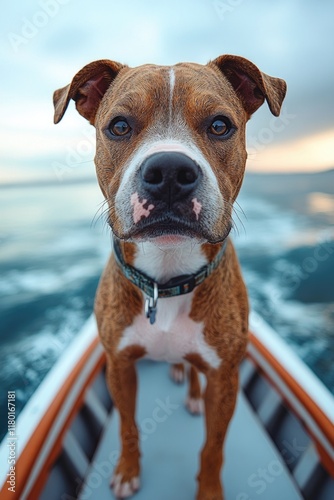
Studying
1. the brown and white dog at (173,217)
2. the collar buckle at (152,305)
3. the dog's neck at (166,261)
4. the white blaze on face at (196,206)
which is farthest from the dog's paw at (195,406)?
the white blaze on face at (196,206)

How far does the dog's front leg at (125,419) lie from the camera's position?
1.96 meters

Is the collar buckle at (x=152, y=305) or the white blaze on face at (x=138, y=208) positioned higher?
the white blaze on face at (x=138, y=208)

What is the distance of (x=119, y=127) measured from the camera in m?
1.53

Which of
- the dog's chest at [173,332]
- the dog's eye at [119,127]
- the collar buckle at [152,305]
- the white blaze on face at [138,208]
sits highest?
the dog's eye at [119,127]

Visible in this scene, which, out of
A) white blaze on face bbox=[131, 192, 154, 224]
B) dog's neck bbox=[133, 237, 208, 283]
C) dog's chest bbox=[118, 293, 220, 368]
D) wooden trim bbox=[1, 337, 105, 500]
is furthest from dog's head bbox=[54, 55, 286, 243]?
wooden trim bbox=[1, 337, 105, 500]

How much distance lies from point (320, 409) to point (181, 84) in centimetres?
200

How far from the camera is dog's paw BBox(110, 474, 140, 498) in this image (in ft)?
6.89

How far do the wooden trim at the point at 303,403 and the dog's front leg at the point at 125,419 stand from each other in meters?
1.09

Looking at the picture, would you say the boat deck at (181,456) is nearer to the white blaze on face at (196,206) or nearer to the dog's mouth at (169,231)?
the dog's mouth at (169,231)

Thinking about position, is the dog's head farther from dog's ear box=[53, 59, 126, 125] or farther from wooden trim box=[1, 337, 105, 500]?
wooden trim box=[1, 337, 105, 500]

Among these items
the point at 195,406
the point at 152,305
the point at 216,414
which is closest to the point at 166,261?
the point at 152,305

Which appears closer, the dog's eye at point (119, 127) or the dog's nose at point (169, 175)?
the dog's nose at point (169, 175)

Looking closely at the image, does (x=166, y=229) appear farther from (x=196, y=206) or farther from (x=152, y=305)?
(x=152, y=305)

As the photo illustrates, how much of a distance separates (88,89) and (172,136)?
0.83m
